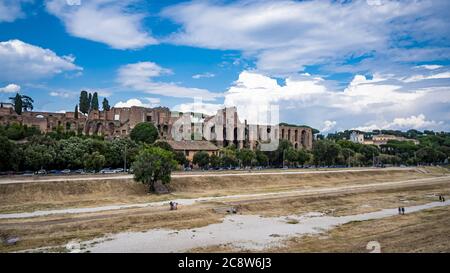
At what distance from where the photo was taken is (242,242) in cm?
2109

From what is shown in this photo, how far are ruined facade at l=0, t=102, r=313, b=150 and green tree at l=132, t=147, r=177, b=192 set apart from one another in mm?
40789

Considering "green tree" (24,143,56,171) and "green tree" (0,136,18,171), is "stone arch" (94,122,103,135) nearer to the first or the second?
"green tree" (24,143,56,171)

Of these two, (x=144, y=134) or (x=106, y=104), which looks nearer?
(x=144, y=134)

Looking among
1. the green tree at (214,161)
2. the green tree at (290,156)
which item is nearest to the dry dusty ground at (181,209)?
the green tree at (214,161)

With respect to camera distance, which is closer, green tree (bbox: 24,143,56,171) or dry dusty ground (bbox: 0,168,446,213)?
dry dusty ground (bbox: 0,168,446,213)

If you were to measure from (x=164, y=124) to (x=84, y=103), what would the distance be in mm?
19821

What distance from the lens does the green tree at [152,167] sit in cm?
3881

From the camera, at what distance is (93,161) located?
155 ft

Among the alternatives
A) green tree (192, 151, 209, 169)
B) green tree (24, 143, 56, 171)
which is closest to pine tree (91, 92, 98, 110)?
green tree (192, 151, 209, 169)

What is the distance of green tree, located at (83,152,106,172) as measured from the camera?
155ft

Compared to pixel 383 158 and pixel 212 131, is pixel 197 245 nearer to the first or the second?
pixel 212 131

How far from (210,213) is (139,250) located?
435 inches

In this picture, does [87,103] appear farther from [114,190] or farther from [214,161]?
[114,190]

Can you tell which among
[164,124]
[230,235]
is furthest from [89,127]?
[230,235]
